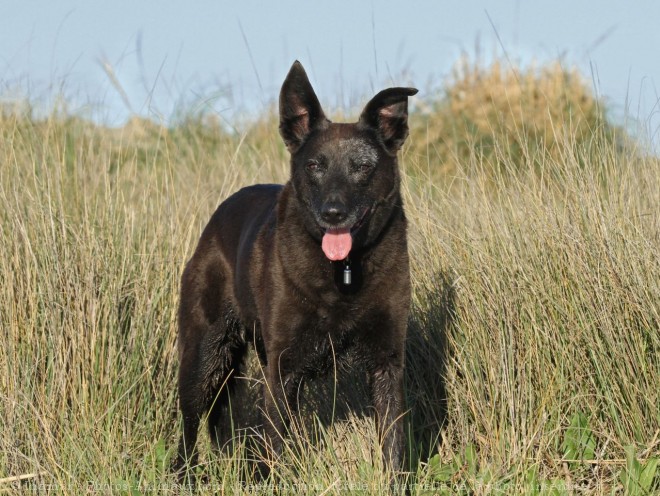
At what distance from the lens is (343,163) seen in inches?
168

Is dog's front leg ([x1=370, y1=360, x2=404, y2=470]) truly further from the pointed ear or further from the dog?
the pointed ear

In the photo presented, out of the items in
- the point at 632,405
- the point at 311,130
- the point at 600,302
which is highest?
the point at 311,130

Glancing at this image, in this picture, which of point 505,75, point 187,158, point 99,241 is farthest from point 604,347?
point 505,75

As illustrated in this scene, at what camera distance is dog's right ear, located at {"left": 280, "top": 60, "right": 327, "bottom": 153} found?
4402 mm

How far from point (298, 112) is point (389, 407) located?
57.7 inches

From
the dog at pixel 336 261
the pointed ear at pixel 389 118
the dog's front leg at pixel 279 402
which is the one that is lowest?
the dog's front leg at pixel 279 402

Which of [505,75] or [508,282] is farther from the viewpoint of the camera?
[505,75]

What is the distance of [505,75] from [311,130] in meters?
9.23

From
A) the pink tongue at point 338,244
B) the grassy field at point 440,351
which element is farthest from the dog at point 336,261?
the grassy field at point 440,351

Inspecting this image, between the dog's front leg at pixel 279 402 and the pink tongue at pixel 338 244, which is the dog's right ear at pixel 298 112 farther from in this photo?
the dog's front leg at pixel 279 402

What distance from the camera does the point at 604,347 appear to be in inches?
179

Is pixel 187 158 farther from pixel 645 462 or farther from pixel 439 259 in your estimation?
pixel 645 462

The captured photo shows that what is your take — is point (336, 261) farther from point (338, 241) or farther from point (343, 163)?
point (343, 163)

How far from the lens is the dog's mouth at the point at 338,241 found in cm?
414
